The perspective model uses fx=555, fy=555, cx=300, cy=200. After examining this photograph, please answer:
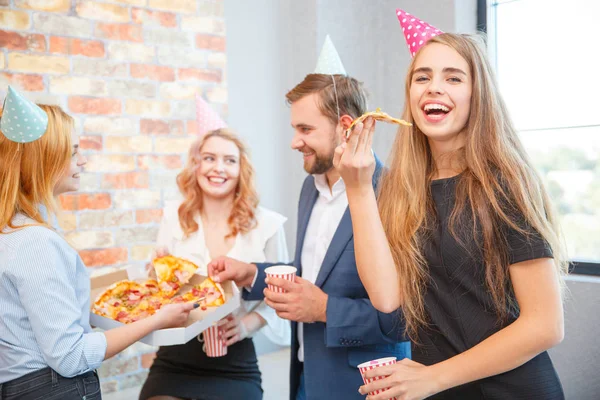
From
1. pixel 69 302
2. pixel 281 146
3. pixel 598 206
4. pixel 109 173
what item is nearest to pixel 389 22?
pixel 281 146

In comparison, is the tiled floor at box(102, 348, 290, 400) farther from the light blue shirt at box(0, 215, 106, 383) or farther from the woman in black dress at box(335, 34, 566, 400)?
the woman in black dress at box(335, 34, 566, 400)

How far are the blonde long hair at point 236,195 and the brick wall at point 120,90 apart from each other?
581 mm

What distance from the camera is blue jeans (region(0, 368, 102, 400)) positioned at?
148cm

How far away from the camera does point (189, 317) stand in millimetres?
1938

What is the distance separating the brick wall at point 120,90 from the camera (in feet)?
8.86

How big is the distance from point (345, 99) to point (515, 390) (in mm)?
1207

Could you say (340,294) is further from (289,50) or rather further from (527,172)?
(289,50)

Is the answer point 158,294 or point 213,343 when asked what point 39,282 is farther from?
point 213,343

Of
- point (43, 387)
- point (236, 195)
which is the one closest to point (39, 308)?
point (43, 387)

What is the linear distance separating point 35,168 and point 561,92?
2.67 meters

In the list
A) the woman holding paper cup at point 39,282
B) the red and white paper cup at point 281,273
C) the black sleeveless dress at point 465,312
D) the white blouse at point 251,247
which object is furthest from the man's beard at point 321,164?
the woman holding paper cup at point 39,282

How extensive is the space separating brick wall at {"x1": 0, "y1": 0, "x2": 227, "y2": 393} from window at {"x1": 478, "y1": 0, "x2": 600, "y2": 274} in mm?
1711

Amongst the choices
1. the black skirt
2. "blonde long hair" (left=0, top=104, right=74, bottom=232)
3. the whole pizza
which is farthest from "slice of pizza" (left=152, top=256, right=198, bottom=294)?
"blonde long hair" (left=0, top=104, right=74, bottom=232)

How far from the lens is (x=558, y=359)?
2371 mm
